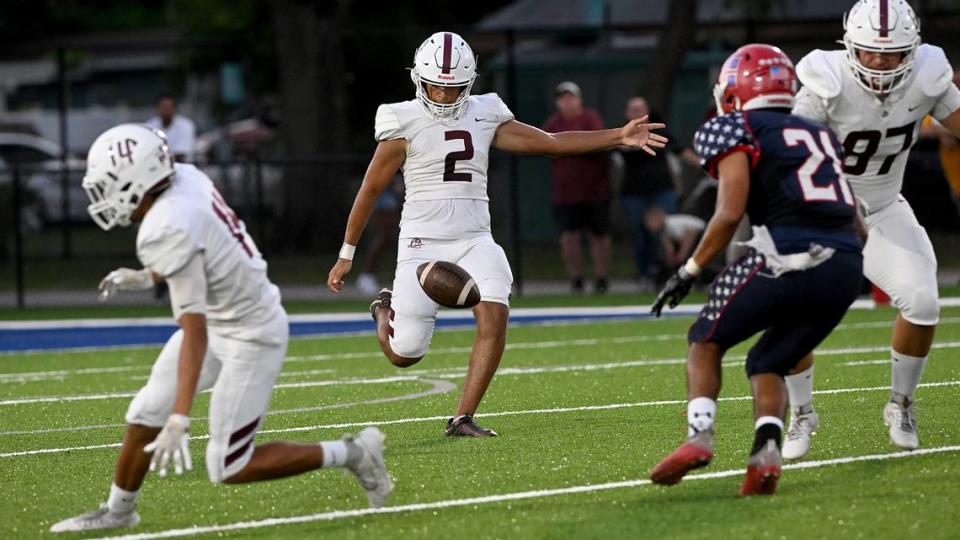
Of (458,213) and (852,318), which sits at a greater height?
(458,213)

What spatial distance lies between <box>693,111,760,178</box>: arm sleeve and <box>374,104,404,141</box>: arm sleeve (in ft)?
7.98

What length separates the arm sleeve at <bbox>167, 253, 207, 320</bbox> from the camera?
539 centimetres

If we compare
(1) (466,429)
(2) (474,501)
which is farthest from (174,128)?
(2) (474,501)

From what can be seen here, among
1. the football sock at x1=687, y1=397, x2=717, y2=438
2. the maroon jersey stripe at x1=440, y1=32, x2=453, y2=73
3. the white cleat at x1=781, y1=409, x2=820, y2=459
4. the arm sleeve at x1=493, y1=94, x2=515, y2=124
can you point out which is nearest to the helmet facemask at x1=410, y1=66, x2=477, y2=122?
the maroon jersey stripe at x1=440, y1=32, x2=453, y2=73

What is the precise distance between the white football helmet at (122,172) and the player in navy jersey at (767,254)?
1.83m

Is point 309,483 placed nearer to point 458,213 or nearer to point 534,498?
point 534,498

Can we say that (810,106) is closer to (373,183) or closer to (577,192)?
(373,183)

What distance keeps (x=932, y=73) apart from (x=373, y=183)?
8.77ft

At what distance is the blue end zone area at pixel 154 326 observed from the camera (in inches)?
529

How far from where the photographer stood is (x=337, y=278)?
794cm

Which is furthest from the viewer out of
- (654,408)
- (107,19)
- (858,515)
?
(107,19)

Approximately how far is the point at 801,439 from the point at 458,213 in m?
2.12

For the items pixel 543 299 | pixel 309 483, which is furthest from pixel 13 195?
pixel 309 483

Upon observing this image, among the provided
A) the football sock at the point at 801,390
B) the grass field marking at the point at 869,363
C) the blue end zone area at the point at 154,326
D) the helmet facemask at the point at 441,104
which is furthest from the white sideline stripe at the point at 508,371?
the football sock at the point at 801,390
